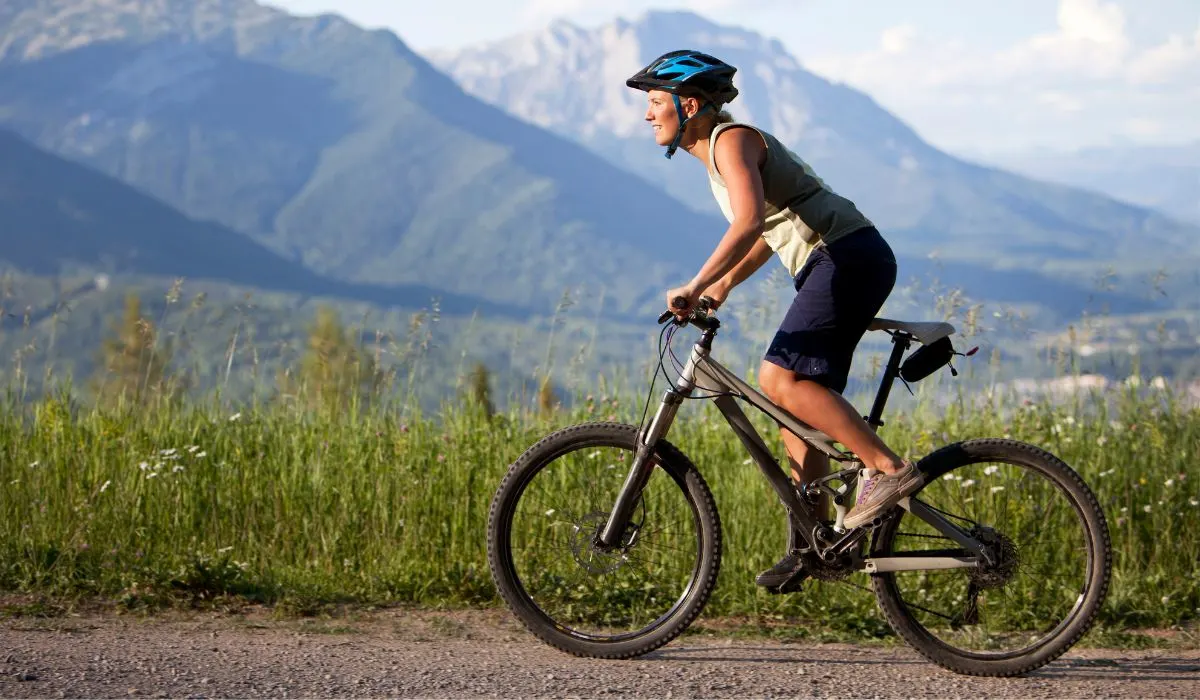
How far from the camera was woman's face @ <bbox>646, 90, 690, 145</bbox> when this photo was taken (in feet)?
13.8

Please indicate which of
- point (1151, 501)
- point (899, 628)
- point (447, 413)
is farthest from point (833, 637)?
point (447, 413)

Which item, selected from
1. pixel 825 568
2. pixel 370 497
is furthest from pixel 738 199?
pixel 370 497

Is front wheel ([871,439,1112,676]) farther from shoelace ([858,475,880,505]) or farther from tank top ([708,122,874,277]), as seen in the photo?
tank top ([708,122,874,277])

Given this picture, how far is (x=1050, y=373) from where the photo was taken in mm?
7230

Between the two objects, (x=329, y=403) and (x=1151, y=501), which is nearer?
(x=1151, y=501)

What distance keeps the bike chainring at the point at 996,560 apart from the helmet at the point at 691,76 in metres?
1.70

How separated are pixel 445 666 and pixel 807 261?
5.91 ft

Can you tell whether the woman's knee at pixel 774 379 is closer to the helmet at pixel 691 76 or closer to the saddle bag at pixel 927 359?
the saddle bag at pixel 927 359

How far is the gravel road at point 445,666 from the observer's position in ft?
12.8

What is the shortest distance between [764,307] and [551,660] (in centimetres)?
399

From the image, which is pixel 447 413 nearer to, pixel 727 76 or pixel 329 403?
pixel 329 403

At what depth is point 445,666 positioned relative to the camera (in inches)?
165

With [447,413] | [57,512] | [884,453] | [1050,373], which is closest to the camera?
[884,453]

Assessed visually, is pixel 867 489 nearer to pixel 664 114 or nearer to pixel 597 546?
pixel 597 546
